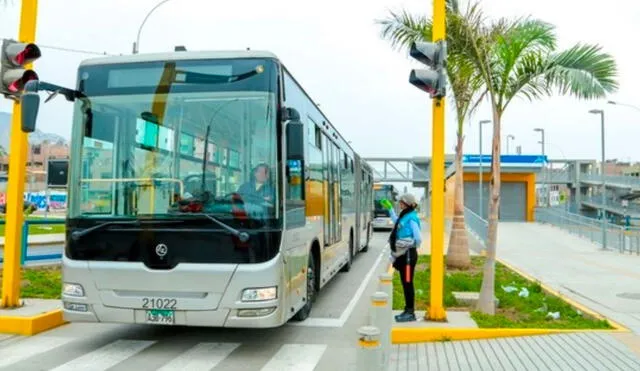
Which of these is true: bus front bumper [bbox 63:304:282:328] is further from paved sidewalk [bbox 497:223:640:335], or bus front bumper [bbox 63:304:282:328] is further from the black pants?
paved sidewalk [bbox 497:223:640:335]

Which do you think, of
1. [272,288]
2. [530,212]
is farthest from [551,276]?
[530,212]

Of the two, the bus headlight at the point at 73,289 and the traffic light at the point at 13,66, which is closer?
the bus headlight at the point at 73,289

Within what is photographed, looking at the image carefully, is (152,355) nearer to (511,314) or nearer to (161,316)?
(161,316)

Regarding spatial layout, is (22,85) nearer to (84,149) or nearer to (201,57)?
(84,149)

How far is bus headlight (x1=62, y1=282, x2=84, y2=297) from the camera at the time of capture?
6719 millimetres

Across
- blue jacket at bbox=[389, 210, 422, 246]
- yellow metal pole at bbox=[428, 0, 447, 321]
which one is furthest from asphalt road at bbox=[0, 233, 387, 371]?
blue jacket at bbox=[389, 210, 422, 246]

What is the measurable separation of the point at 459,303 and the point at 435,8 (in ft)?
15.6

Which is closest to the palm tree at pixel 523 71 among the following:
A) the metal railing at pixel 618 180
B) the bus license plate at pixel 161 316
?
the bus license plate at pixel 161 316

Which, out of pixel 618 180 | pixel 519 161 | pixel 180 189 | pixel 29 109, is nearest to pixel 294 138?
pixel 180 189

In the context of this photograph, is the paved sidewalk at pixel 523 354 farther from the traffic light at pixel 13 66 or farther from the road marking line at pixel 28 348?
the traffic light at pixel 13 66

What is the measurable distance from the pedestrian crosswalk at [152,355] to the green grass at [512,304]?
2573 millimetres

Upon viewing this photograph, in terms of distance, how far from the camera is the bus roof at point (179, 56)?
6910 mm

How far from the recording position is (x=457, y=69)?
12.0 meters

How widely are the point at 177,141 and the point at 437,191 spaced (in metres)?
3.38
